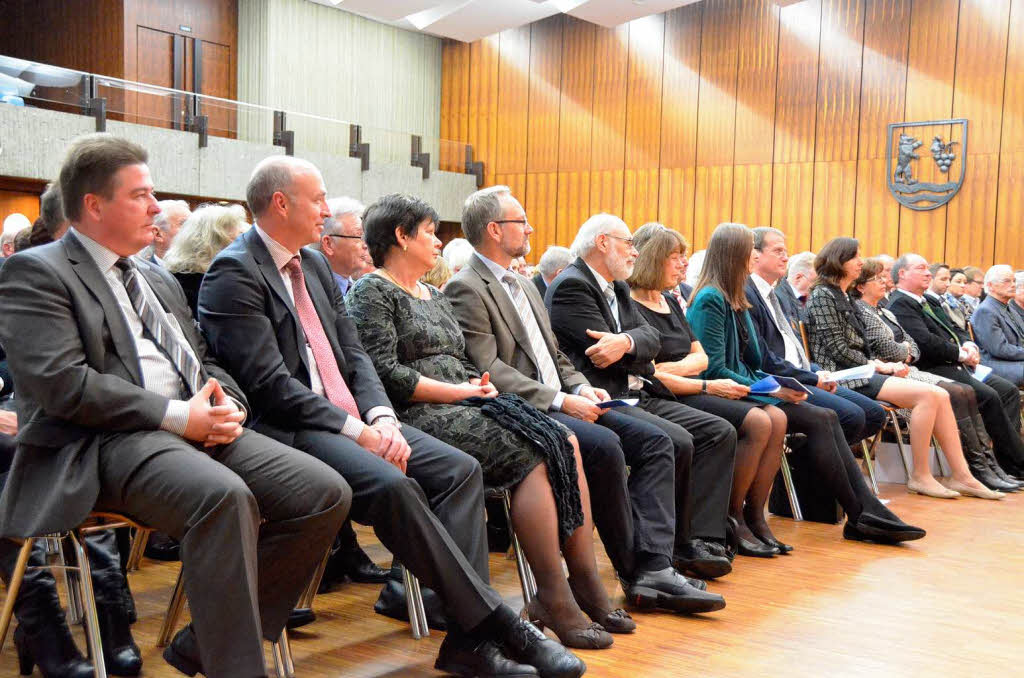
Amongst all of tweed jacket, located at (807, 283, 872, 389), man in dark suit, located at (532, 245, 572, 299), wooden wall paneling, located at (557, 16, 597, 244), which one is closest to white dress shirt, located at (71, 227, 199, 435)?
man in dark suit, located at (532, 245, 572, 299)

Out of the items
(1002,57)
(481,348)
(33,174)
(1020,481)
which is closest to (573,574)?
(481,348)

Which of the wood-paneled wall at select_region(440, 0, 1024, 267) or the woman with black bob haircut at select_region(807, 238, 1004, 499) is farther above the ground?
the wood-paneled wall at select_region(440, 0, 1024, 267)

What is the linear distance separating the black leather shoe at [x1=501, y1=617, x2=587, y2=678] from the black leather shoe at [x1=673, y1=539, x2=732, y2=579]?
1.19m

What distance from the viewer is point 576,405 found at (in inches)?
134

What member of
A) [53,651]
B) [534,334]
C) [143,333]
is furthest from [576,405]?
[53,651]

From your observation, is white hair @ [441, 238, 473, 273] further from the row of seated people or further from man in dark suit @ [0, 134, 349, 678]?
man in dark suit @ [0, 134, 349, 678]

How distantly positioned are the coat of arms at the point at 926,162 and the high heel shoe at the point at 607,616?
9.57 m

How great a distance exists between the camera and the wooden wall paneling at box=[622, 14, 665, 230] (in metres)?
13.4

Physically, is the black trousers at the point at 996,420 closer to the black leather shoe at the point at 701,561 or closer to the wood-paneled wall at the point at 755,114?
the black leather shoe at the point at 701,561

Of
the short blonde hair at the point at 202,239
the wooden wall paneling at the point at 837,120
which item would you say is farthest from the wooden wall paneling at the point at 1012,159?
the short blonde hair at the point at 202,239

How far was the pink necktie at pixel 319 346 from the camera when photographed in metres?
2.80

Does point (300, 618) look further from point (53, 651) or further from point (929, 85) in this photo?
point (929, 85)

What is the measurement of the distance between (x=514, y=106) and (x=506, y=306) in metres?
11.8

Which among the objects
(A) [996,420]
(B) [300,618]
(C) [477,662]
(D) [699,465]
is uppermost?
(D) [699,465]
